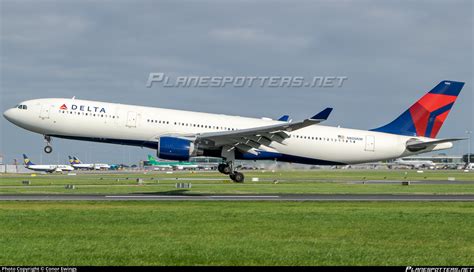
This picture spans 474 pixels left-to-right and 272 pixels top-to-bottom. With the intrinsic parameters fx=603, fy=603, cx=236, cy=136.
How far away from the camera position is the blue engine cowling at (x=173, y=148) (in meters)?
40.2

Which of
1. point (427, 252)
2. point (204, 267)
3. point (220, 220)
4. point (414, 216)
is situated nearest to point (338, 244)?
point (427, 252)

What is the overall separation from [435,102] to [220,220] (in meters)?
35.1

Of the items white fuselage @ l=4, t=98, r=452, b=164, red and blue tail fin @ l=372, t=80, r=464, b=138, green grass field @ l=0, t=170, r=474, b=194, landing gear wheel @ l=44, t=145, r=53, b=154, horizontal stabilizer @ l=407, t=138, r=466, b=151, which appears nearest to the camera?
green grass field @ l=0, t=170, r=474, b=194

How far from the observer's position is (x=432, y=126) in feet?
169

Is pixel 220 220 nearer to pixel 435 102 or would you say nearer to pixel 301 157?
pixel 301 157

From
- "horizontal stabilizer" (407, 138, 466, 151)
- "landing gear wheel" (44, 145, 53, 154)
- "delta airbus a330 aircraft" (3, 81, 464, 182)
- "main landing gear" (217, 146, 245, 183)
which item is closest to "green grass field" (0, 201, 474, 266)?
"delta airbus a330 aircraft" (3, 81, 464, 182)

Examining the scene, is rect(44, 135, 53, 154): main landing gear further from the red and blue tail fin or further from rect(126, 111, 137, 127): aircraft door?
the red and blue tail fin

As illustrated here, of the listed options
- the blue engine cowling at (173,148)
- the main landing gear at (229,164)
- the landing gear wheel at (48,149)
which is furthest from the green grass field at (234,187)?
the landing gear wheel at (48,149)

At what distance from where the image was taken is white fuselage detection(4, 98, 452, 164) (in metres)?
42.8

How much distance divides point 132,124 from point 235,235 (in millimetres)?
25811

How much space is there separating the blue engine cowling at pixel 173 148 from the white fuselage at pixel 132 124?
2.89 metres

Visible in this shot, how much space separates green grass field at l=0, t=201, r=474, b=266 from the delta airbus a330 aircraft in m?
14.4

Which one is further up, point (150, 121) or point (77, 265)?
point (150, 121)

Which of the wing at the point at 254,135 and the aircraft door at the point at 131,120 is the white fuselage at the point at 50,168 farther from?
the wing at the point at 254,135
